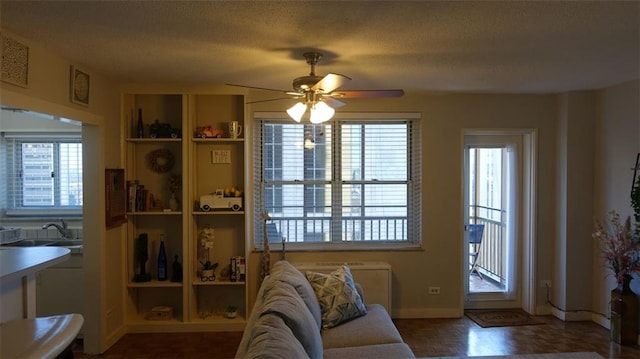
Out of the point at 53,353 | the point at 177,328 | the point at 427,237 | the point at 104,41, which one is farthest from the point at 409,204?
the point at 53,353

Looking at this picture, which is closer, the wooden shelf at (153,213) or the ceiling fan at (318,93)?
the ceiling fan at (318,93)

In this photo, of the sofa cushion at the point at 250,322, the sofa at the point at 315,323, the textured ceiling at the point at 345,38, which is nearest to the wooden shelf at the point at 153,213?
the textured ceiling at the point at 345,38

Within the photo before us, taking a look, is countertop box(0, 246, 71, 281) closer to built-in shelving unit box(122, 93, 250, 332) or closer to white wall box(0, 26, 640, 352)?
built-in shelving unit box(122, 93, 250, 332)

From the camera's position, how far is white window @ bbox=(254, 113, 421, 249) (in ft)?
15.0

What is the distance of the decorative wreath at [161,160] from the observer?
4.31 meters

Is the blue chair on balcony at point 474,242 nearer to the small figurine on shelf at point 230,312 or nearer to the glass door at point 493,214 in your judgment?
the glass door at point 493,214

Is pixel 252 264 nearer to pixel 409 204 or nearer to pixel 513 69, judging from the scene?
pixel 409 204

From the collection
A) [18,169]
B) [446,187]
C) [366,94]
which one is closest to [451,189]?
[446,187]

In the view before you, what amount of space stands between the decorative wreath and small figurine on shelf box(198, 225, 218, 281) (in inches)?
29.3

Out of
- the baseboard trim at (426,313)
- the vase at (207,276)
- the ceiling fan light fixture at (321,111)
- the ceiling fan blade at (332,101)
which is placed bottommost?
the baseboard trim at (426,313)

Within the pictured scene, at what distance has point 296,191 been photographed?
460 cm

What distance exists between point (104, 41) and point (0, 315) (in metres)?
1.68

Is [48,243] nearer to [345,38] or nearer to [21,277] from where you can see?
[21,277]

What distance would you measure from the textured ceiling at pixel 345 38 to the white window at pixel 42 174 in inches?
59.0
